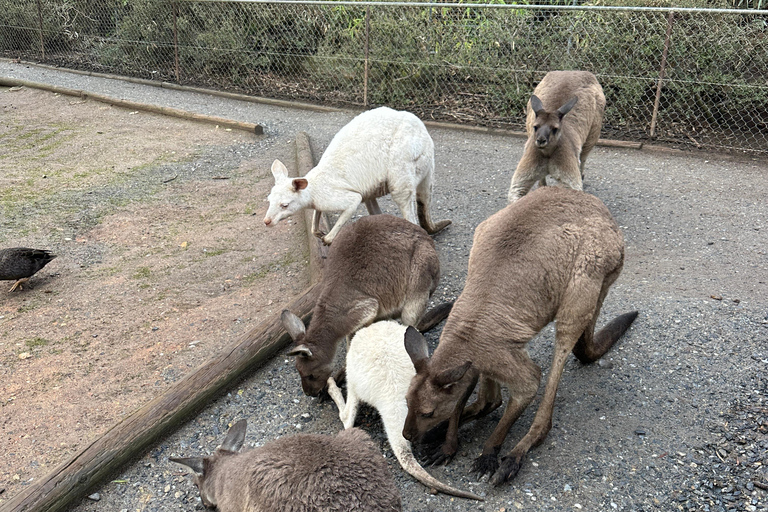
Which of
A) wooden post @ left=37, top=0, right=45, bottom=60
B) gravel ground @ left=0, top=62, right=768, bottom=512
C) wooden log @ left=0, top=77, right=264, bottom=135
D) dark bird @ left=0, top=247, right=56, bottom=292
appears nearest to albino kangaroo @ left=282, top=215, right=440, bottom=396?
gravel ground @ left=0, top=62, right=768, bottom=512

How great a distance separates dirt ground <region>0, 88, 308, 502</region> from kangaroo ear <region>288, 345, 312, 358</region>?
2.90 ft

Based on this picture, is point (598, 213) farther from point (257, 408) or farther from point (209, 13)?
point (209, 13)

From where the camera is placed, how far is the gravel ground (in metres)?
3.13

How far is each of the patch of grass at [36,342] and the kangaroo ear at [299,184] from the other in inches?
81.2

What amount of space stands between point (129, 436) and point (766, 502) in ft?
10.3

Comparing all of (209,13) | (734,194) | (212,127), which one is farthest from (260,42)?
(734,194)

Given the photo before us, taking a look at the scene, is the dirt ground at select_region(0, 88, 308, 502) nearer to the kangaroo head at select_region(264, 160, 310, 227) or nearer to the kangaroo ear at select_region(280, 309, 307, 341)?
the kangaroo head at select_region(264, 160, 310, 227)

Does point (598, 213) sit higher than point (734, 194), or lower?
higher

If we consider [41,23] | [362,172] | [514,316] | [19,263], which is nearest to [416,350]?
[514,316]

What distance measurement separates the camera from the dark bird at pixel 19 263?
493 centimetres

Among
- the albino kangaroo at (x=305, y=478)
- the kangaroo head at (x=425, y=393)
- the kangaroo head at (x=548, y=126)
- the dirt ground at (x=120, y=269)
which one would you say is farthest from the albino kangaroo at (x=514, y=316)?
the kangaroo head at (x=548, y=126)

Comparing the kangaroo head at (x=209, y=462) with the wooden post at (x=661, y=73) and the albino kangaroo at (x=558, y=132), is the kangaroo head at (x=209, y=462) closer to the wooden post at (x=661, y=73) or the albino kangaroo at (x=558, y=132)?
the albino kangaroo at (x=558, y=132)

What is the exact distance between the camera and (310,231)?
5629 mm

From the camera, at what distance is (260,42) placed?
11.2m
